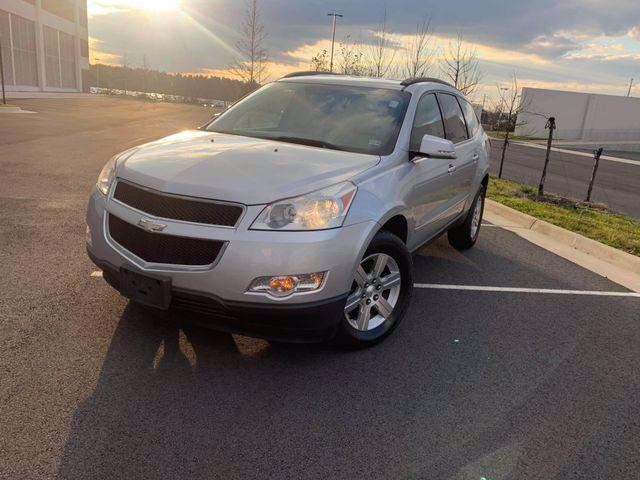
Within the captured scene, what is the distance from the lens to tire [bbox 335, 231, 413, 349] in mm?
3535

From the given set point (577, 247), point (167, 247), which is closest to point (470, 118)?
point (577, 247)

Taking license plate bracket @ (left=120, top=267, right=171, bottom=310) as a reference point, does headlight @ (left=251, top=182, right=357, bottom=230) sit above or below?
above

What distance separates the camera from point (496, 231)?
7734mm

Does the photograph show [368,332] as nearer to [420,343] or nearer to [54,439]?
[420,343]

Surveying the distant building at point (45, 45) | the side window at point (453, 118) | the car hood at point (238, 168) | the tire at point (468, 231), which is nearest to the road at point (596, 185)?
the tire at point (468, 231)

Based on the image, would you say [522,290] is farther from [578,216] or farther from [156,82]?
[156,82]

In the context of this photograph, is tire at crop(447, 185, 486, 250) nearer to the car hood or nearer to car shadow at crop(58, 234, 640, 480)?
car shadow at crop(58, 234, 640, 480)

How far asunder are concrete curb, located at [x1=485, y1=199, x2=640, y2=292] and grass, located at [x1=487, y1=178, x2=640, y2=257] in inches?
8.7

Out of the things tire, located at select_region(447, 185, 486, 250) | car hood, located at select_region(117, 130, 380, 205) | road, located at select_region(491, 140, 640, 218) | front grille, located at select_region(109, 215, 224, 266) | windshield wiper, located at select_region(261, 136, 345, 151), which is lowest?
road, located at select_region(491, 140, 640, 218)

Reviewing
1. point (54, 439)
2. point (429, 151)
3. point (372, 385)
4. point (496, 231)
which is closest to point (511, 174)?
Answer: point (496, 231)

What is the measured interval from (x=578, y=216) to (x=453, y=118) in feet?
15.0

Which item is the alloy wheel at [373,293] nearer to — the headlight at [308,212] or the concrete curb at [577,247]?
the headlight at [308,212]

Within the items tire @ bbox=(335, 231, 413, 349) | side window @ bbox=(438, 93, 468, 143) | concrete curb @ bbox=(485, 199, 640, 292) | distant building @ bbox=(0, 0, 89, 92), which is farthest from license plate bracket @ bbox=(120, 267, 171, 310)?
distant building @ bbox=(0, 0, 89, 92)

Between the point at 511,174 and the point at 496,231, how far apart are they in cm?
1088
